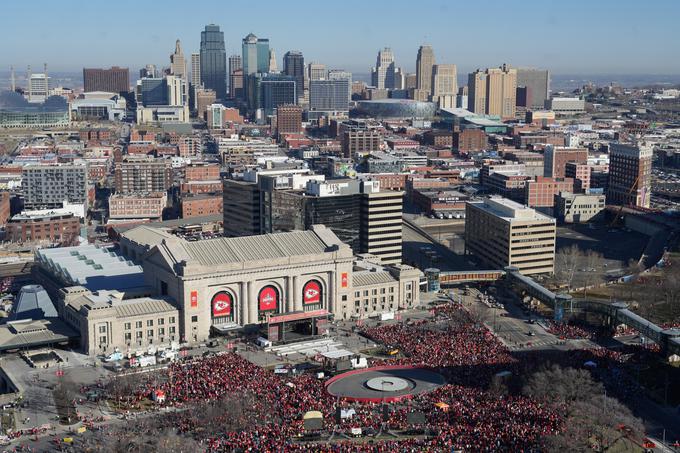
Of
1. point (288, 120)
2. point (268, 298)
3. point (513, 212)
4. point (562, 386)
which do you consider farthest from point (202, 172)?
point (562, 386)

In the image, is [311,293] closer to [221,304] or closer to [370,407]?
[221,304]

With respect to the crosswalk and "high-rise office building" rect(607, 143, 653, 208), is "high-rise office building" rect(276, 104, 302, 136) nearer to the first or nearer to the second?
"high-rise office building" rect(607, 143, 653, 208)

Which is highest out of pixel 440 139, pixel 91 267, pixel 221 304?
pixel 440 139

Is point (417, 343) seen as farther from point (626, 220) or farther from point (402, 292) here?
point (626, 220)

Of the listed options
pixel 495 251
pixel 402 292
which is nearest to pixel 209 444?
pixel 402 292

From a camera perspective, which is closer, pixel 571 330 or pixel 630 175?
pixel 571 330

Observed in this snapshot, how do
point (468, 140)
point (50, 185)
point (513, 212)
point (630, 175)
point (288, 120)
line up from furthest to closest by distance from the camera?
1. point (288, 120)
2. point (468, 140)
3. point (630, 175)
4. point (50, 185)
5. point (513, 212)

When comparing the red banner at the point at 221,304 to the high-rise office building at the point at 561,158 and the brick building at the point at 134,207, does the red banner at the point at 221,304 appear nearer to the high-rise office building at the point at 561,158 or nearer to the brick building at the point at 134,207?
the brick building at the point at 134,207
